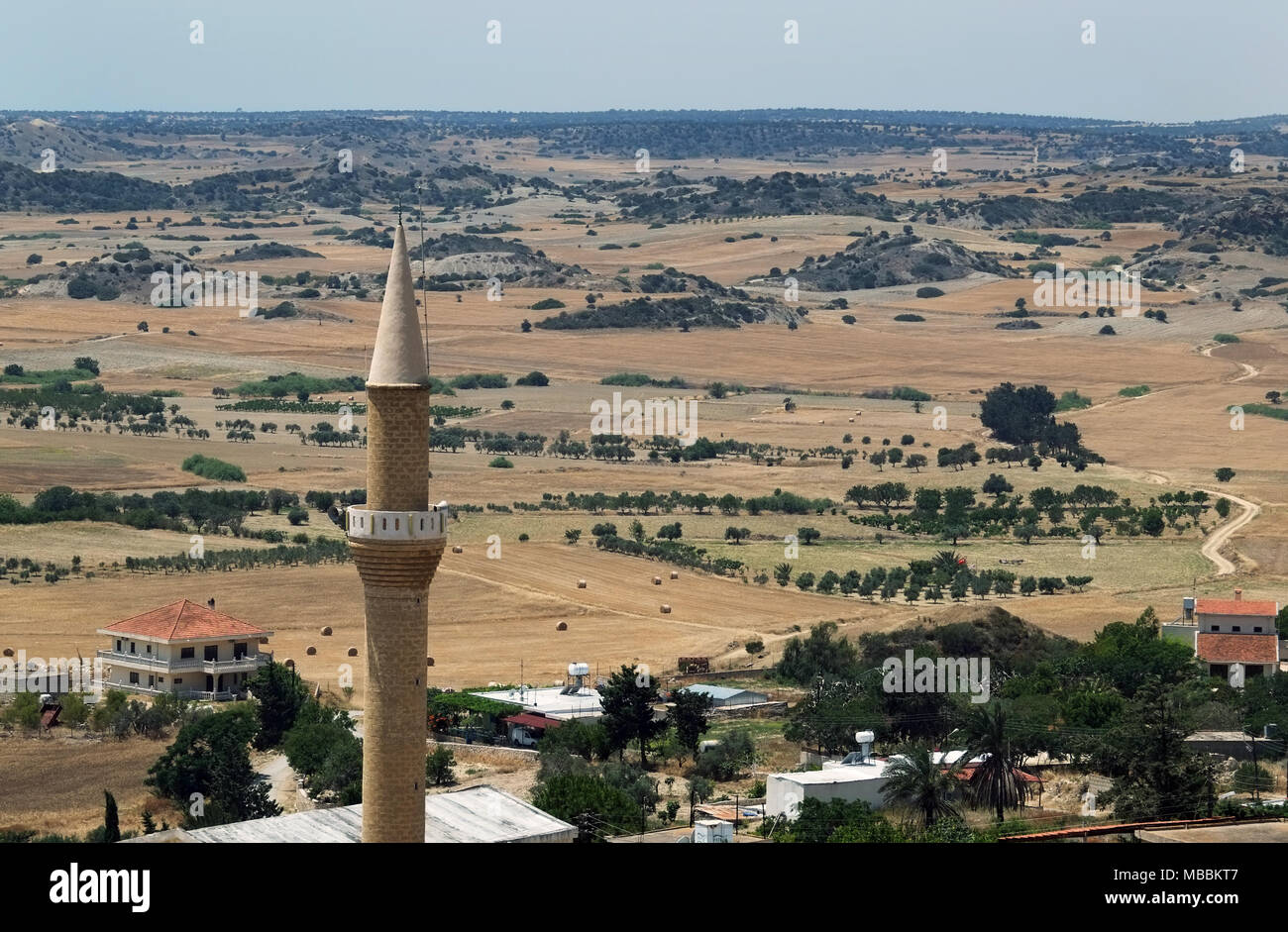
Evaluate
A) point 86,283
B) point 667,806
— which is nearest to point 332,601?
point 667,806

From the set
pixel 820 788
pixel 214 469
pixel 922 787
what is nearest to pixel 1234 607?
pixel 922 787

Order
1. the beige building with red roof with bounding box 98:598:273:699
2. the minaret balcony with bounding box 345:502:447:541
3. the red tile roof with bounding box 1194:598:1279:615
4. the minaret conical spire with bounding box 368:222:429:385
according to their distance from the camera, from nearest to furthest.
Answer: the minaret balcony with bounding box 345:502:447:541, the minaret conical spire with bounding box 368:222:429:385, the beige building with red roof with bounding box 98:598:273:699, the red tile roof with bounding box 1194:598:1279:615

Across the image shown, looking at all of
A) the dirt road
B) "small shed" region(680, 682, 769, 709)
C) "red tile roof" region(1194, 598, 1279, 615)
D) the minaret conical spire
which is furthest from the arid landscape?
"red tile roof" region(1194, 598, 1279, 615)

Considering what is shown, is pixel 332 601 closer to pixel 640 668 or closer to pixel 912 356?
pixel 640 668

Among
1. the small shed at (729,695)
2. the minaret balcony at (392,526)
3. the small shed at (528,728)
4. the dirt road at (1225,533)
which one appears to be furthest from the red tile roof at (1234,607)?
the minaret balcony at (392,526)

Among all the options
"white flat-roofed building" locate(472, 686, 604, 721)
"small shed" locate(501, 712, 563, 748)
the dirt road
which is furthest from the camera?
the dirt road

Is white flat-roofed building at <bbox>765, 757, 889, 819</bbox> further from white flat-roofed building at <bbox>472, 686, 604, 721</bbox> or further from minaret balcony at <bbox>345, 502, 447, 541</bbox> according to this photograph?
minaret balcony at <bbox>345, 502, 447, 541</bbox>
